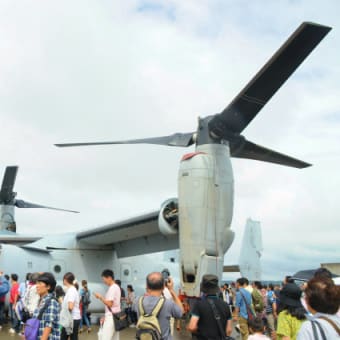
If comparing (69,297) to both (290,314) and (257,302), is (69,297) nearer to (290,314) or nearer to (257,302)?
(257,302)

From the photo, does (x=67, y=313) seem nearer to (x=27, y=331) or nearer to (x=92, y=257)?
(x=27, y=331)

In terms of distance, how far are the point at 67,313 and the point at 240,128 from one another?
220 inches

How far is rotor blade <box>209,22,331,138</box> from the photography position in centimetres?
848

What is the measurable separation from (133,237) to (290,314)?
11305 mm

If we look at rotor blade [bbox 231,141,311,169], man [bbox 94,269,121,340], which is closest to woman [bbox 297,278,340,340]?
man [bbox 94,269,121,340]

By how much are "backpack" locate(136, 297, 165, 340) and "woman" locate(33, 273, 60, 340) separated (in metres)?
0.94

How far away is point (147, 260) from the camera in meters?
16.8

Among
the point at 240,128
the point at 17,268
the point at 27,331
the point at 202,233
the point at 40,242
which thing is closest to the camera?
the point at 27,331

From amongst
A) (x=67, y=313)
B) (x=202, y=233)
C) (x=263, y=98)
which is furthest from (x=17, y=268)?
(x=263, y=98)

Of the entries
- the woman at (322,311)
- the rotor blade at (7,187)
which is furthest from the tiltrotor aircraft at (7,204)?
the woman at (322,311)

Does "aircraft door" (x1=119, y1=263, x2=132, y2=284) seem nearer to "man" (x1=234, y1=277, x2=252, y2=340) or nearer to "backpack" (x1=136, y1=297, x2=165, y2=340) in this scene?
"man" (x1=234, y1=277, x2=252, y2=340)

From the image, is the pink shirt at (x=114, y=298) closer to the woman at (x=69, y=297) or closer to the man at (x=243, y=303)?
the woman at (x=69, y=297)

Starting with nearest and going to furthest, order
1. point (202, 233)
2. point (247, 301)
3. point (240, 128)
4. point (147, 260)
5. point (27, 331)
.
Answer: point (27, 331), point (247, 301), point (202, 233), point (240, 128), point (147, 260)

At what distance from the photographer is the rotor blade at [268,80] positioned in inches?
334
